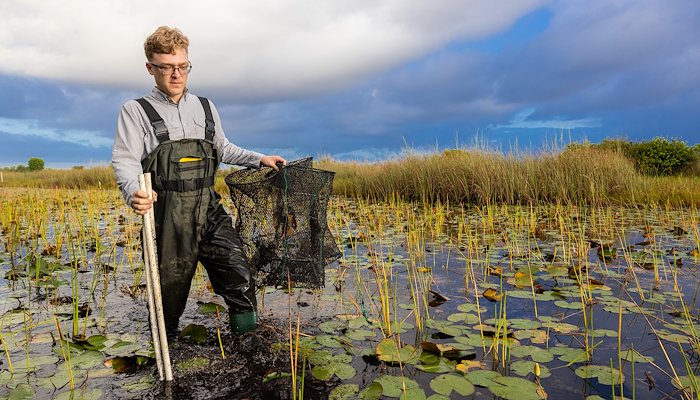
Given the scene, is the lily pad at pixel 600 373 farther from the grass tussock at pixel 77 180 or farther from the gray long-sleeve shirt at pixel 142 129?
the grass tussock at pixel 77 180

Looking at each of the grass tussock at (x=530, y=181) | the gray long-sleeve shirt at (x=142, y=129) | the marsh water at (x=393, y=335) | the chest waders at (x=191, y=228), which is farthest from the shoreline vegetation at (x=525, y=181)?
the gray long-sleeve shirt at (x=142, y=129)

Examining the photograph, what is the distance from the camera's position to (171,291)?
2764 millimetres

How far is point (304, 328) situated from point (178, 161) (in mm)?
1343

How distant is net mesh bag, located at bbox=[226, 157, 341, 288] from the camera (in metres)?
3.18

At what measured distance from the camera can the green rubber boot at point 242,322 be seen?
287cm

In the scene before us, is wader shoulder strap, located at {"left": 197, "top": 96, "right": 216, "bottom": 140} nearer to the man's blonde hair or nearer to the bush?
the man's blonde hair

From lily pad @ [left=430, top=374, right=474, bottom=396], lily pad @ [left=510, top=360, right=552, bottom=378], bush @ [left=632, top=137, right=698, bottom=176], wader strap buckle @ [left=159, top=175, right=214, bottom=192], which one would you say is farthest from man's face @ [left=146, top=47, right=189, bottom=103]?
bush @ [left=632, top=137, right=698, bottom=176]

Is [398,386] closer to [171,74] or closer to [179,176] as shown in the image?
[179,176]

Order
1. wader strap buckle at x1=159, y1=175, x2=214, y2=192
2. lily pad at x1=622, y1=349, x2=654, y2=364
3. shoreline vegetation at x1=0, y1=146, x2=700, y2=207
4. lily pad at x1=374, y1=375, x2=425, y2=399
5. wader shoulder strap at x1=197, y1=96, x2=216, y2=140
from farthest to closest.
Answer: shoreline vegetation at x1=0, y1=146, x2=700, y2=207, wader shoulder strap at x1=197, y1=96, x2=216, y2=140, wader strap buckle at x1=159, y1=175, x2=214, y2=192, lily pad at x1=622, y1=349, x2=654, y2=364, lily pad at x1=374, y1=375, x2=425, y2=399

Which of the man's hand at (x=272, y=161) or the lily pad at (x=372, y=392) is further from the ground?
the man's hand at (x=272, y=161)

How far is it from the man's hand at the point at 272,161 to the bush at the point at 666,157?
19.3 meters

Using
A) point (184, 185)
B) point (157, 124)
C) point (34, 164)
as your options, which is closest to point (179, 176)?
point (184, 185)

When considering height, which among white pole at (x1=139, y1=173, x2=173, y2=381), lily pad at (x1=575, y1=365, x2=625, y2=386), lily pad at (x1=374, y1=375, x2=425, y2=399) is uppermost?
white pole at (x1=139, y1=173, x2=173, y2=381)

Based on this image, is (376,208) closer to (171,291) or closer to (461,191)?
(461,191)
